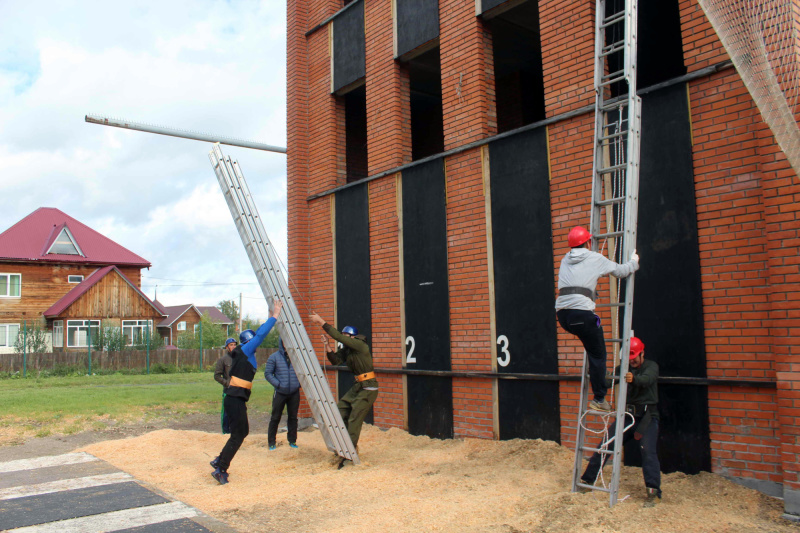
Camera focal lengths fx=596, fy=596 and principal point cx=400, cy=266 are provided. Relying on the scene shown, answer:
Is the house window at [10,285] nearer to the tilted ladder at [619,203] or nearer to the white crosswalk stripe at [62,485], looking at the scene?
the white crosswalk stripe at [62,485]

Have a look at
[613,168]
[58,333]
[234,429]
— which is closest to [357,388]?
[234,429]

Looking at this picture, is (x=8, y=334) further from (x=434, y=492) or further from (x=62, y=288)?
(x=434, y=492)

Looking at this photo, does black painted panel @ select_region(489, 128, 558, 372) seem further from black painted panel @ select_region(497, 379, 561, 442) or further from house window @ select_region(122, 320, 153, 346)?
house window @ select_region(122, 320, 153, 346)

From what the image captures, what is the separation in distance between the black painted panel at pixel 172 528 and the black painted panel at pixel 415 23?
7.99 metres

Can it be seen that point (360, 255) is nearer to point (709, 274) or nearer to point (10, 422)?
point (709, 274)

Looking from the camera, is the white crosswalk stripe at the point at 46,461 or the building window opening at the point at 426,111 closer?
the white crosswalk stripe at the point at 46,461

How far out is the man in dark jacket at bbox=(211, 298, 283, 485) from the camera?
23.9 ft

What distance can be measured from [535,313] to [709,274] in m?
2.33

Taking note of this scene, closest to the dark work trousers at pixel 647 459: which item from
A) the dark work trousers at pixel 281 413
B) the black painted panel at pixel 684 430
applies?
the black painted panel at pixel 684 430

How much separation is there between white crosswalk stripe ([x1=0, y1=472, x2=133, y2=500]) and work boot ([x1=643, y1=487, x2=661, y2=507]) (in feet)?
20.4

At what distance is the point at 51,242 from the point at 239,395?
116 ft

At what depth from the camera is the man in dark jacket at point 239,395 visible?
23.9ft

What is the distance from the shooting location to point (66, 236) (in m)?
37.7

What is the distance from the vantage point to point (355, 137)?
14.1 metres
